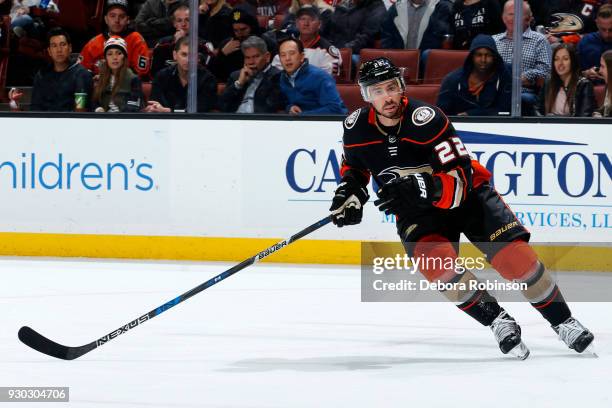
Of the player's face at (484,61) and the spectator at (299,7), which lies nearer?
the player's face at (484,61)

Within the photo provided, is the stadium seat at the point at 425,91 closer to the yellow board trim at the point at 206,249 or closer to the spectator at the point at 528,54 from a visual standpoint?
the spectator at the point at 528,54

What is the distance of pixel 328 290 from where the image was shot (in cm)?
532

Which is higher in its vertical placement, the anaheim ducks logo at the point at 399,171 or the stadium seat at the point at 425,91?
the stadium seat at the point at 425,91

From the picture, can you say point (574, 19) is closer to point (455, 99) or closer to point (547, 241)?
point (455, 99)

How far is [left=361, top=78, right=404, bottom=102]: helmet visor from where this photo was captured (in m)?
3.70

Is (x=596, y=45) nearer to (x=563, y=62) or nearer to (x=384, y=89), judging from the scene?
(x=563, y=62)

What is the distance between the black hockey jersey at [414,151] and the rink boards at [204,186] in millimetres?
2036

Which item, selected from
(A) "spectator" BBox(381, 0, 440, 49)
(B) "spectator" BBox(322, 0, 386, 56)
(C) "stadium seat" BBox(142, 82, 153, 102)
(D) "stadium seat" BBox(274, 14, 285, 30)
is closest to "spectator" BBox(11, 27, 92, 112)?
(C) "stadium seat" BBox(142, 82, 153, 102)

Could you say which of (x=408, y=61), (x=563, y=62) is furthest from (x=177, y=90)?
(x=563, y=62)

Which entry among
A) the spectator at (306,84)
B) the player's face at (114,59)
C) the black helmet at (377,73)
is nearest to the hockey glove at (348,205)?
the black helmet at (377,73)

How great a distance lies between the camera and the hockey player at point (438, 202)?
145 inches

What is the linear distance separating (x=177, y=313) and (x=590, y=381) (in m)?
1.94

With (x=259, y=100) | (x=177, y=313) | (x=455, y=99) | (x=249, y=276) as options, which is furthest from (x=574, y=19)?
(x=177, y=313)

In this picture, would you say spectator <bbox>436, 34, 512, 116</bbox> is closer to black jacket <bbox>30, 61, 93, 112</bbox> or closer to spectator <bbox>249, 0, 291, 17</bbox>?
spectator <bbox>249, 0, 291, 17</bbox>
